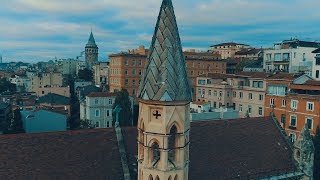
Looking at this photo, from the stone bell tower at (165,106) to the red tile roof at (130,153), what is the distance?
582cm

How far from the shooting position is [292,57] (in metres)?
83.7

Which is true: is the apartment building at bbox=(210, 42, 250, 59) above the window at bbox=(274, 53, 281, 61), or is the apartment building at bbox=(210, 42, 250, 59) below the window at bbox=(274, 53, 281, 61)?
above

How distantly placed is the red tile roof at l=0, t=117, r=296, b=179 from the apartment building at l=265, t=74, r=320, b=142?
98.2 feet

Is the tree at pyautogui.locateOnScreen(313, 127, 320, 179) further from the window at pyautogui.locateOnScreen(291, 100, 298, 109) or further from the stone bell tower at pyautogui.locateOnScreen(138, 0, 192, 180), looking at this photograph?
the stone bell tower at pyautogui.locateOnScreen(138, 0, 192, 180)

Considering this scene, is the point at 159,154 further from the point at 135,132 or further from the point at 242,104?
the point at 242,104

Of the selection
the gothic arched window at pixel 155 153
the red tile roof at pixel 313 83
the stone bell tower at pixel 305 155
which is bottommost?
the stone bell tower at pixel 305 155

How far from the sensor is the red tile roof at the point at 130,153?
2075cm

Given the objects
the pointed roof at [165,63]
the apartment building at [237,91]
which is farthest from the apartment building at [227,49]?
the pointed roof at [165,63]

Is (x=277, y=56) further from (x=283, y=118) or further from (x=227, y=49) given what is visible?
(x=227, y=49)

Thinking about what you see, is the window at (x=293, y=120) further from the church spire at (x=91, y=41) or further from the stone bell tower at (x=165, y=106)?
the church spire at (x=91, y=41)

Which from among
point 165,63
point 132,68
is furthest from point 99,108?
point 165,63

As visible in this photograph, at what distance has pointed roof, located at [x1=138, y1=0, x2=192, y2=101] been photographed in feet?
51.6

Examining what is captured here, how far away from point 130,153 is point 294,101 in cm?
4341

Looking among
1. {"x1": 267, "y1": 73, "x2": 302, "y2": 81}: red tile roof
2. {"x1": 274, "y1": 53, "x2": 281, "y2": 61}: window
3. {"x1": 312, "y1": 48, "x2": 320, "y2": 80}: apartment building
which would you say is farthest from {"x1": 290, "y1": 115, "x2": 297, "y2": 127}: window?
{"x1": 274, "y1": 53, "x2": 281, "y2": 61}: window
